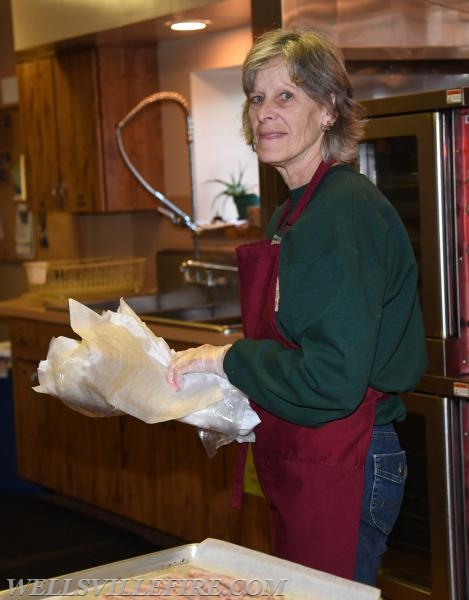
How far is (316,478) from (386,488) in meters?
0.15

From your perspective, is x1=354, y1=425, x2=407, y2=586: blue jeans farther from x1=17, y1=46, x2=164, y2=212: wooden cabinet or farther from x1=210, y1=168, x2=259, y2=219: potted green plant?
x1=17, y1=46, x2=164, y2=212: wooden cabinet

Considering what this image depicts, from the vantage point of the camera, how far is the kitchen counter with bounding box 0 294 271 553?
4.18 m

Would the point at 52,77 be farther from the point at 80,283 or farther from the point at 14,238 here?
the point at 14,238

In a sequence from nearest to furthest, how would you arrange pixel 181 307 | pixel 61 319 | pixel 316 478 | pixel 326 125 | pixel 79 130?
pixel 316 478 → pixel 326 125 → pixel 61 319 → pixel 181 307 → pixel 79 130

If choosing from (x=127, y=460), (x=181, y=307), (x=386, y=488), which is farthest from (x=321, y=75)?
(x=181, y=307)

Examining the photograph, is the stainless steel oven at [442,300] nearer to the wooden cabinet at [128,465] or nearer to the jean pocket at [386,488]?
the wooden cabinet at [128,465]

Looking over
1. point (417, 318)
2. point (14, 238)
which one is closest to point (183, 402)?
point (417, 318)

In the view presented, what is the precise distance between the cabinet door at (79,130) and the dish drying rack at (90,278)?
0.99 ft

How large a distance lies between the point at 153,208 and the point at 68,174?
477 mm

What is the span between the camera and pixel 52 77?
19.4 ft

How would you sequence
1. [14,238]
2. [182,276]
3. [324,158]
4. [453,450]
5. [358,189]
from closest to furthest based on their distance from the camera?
A: 1. [358,189]
2. [324,158]
3. [453,450]
4. [182,276]
5. [14,238]

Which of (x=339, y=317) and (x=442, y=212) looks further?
(x=442, y=212)

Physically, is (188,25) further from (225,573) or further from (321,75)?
(225,573)

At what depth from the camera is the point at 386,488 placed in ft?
7.20
